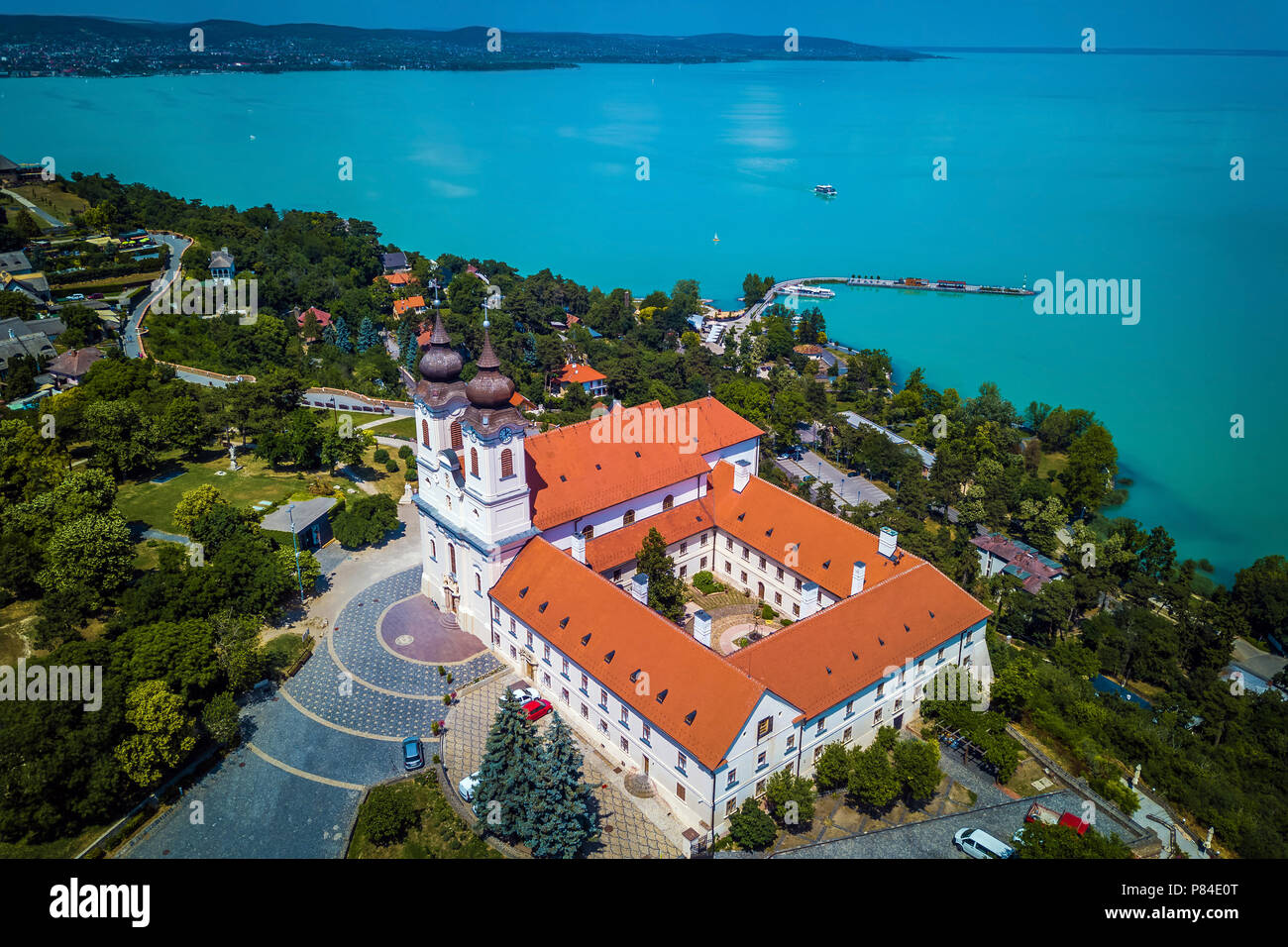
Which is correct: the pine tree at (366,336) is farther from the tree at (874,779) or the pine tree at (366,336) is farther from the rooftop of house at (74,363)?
the tree at (874,779)

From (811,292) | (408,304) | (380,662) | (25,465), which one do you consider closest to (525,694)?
(380,662)

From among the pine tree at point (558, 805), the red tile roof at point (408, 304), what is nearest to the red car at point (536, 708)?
the pine tree at point (558, 805)

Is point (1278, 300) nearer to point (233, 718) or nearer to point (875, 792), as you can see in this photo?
point (875, 792)

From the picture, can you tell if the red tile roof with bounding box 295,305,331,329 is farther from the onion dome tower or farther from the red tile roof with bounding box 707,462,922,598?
the red tile roof with bounding box 707,462,922,598

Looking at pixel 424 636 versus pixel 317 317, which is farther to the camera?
pixel 317 317

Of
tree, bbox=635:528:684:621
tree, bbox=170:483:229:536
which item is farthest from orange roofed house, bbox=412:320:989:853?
tree, bbox=170:483:229:536

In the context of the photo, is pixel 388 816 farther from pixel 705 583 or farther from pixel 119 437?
pixel 119 437
